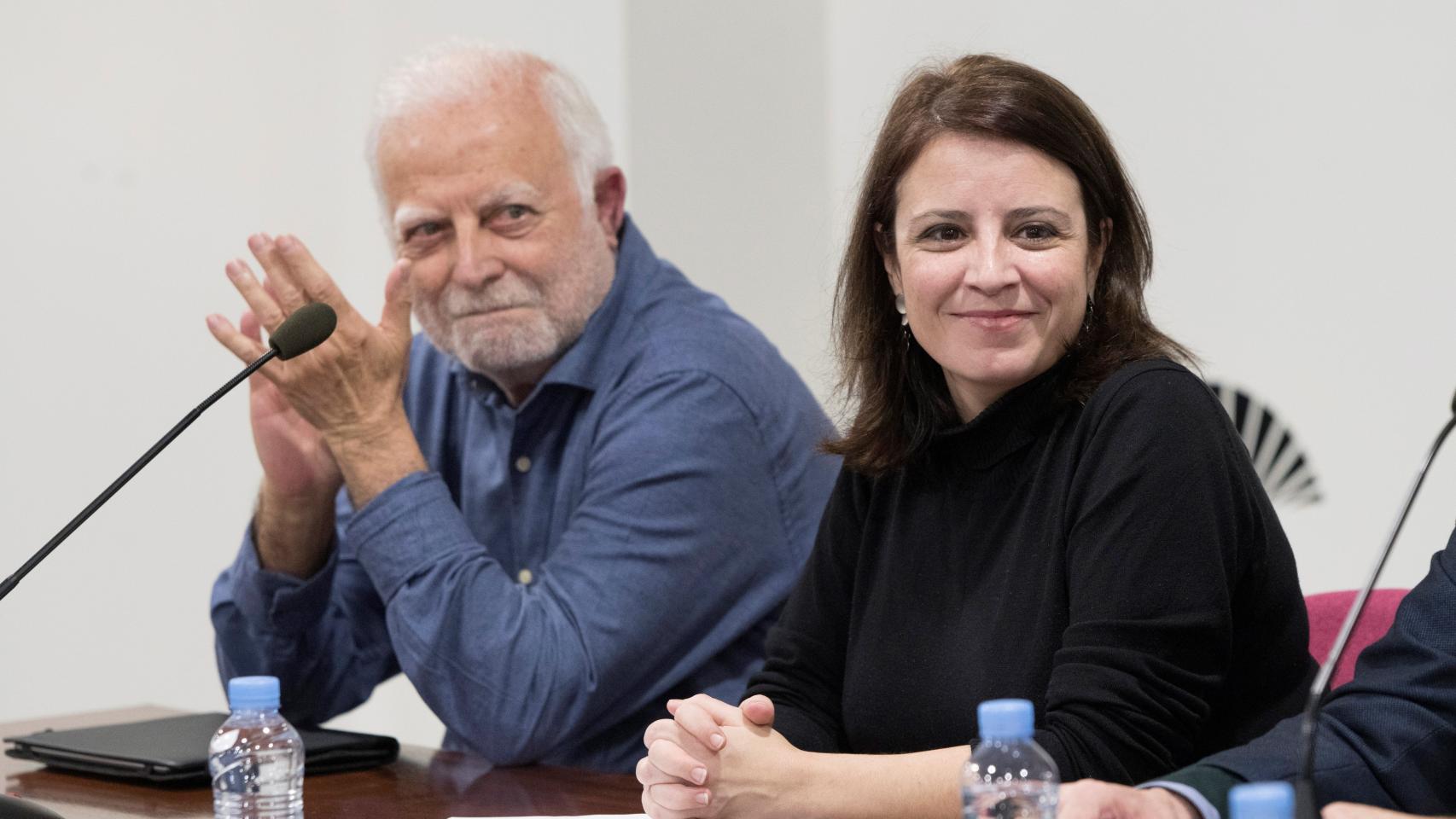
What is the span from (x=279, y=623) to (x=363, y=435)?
0.33 metres

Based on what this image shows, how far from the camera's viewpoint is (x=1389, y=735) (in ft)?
4.18

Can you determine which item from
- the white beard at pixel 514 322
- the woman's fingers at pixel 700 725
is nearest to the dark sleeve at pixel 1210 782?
the woman's fingers at pixel 700 725

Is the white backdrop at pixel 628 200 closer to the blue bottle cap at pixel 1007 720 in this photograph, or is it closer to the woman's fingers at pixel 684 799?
the woman's fingers at pixel 684 799

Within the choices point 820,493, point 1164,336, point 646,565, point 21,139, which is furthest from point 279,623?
point 21,139

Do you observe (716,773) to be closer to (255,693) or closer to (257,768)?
(255,693)

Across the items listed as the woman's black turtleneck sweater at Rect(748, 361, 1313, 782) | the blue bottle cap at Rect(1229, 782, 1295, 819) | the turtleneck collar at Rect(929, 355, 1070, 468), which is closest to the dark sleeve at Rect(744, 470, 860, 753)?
the woman's black turtleneck sweater at Rect(748, 361, 1313, 782)

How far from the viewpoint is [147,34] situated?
134 inches

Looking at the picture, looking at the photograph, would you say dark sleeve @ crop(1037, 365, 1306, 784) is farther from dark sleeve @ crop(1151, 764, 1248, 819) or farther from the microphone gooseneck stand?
the microphone gooseneck stand

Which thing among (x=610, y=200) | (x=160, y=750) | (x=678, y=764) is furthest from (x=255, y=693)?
(x=610, y=200)

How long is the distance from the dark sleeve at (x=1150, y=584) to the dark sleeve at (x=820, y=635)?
333 mm

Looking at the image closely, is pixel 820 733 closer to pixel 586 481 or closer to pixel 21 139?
pixel 586 481

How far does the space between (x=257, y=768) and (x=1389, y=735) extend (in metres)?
1.05

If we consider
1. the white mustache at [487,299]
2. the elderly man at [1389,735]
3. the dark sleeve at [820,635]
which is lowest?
the dark sleeve at [820,635]

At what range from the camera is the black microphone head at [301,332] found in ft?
5.34
